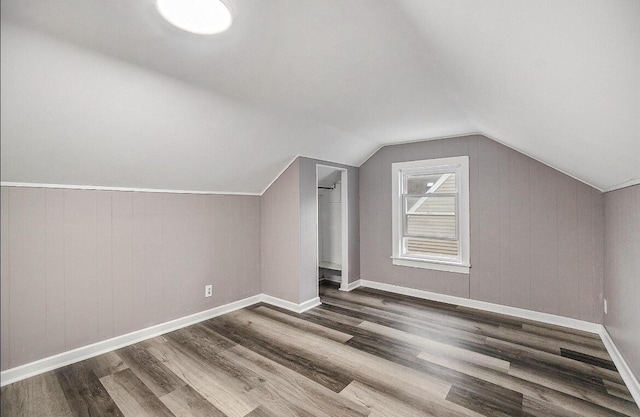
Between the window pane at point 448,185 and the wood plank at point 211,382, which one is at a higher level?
the window pane at point 448,185

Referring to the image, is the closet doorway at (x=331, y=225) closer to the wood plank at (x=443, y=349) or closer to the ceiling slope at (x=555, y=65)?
the wood plank at (x=443, y=349)

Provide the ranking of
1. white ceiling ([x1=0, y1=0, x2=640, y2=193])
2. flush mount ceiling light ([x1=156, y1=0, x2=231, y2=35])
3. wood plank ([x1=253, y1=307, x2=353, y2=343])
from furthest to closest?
wood plank ([x1=253, y1=307, x2=353, y2=343])
flush mount ceiling light ([x1=156, y1=0, x2=231, y2=35])
white ceiling ([x1=0, y1=0, x2=640, y2=193])

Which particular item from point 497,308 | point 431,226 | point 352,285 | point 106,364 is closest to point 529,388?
point 497,308

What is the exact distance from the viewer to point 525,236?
3.20 m

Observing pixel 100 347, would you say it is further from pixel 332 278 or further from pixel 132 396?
pixel 332 278

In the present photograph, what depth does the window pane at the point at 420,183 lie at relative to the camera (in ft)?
12.9

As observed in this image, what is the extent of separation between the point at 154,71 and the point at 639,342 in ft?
11.5

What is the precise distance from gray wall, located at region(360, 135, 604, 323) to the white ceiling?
1.40 ft

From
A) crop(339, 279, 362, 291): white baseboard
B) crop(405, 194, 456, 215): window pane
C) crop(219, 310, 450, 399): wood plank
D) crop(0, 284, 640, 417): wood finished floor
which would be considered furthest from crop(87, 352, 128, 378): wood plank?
crop(405, 194, 456, 215): window pane

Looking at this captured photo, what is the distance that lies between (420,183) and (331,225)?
1.58 meters

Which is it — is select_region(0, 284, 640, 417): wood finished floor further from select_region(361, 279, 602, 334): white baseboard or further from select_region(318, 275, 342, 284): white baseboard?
select_region(318, 275, 342, 284): white baseboard

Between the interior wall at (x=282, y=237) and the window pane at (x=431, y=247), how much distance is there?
172cm

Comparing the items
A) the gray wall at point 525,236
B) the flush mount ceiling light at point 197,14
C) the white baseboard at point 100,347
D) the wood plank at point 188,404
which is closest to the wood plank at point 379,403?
the wood plank at point 188,404

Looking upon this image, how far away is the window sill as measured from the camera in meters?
3.59
